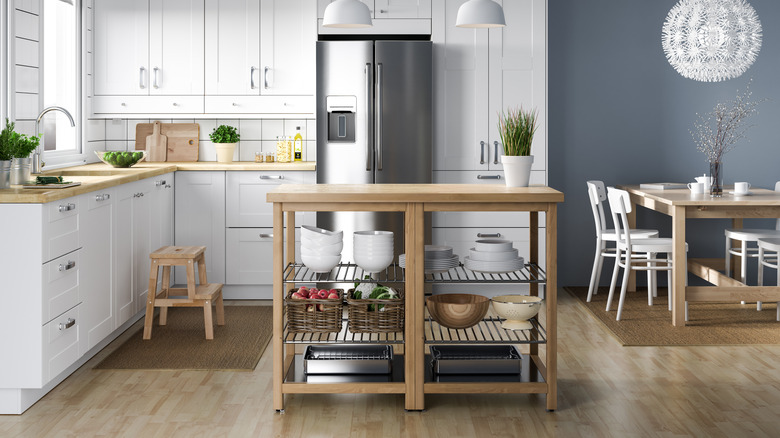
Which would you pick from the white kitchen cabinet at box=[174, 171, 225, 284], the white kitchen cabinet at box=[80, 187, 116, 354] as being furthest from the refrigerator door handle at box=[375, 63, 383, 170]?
the white kitchen cabinet at box=[80, 187, 116, 354]

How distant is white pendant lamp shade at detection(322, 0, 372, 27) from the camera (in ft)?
A: 12.2

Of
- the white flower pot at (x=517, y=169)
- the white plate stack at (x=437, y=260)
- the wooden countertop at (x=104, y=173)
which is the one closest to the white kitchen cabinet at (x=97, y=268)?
the wooden countertop at (x=104, y=173)

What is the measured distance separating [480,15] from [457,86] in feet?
7.44

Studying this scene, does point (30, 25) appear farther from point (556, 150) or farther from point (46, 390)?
point (556, 150)

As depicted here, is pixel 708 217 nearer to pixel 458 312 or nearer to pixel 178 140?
pixel 458 312

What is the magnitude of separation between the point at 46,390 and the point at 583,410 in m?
2.39

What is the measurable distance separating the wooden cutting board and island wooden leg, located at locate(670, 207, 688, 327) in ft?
11.7

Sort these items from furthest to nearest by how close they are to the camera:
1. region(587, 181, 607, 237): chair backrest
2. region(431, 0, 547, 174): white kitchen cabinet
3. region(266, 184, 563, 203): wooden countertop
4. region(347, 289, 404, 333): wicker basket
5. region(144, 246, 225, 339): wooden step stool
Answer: region(431, 0, 547, 174): white kitchen cabinet, region(587, 181, 607, 237): chair backrest, region(144, 246, 225, 339): wooden step stool, region(347, 289, 404, 333): wicker basket, region(266, 184, 563, 203): wooden countertop

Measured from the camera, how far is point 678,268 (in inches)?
209

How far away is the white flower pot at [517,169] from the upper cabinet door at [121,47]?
3451mm

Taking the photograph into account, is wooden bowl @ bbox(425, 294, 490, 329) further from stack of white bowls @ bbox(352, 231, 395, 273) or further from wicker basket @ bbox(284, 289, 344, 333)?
wicker basket @ bbox(284, 289, 344, 333)

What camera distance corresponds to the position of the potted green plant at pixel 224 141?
21.0 feet

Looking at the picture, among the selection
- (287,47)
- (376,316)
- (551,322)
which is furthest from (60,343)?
(287,47)

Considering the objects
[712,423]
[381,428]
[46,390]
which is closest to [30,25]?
[46,390]
